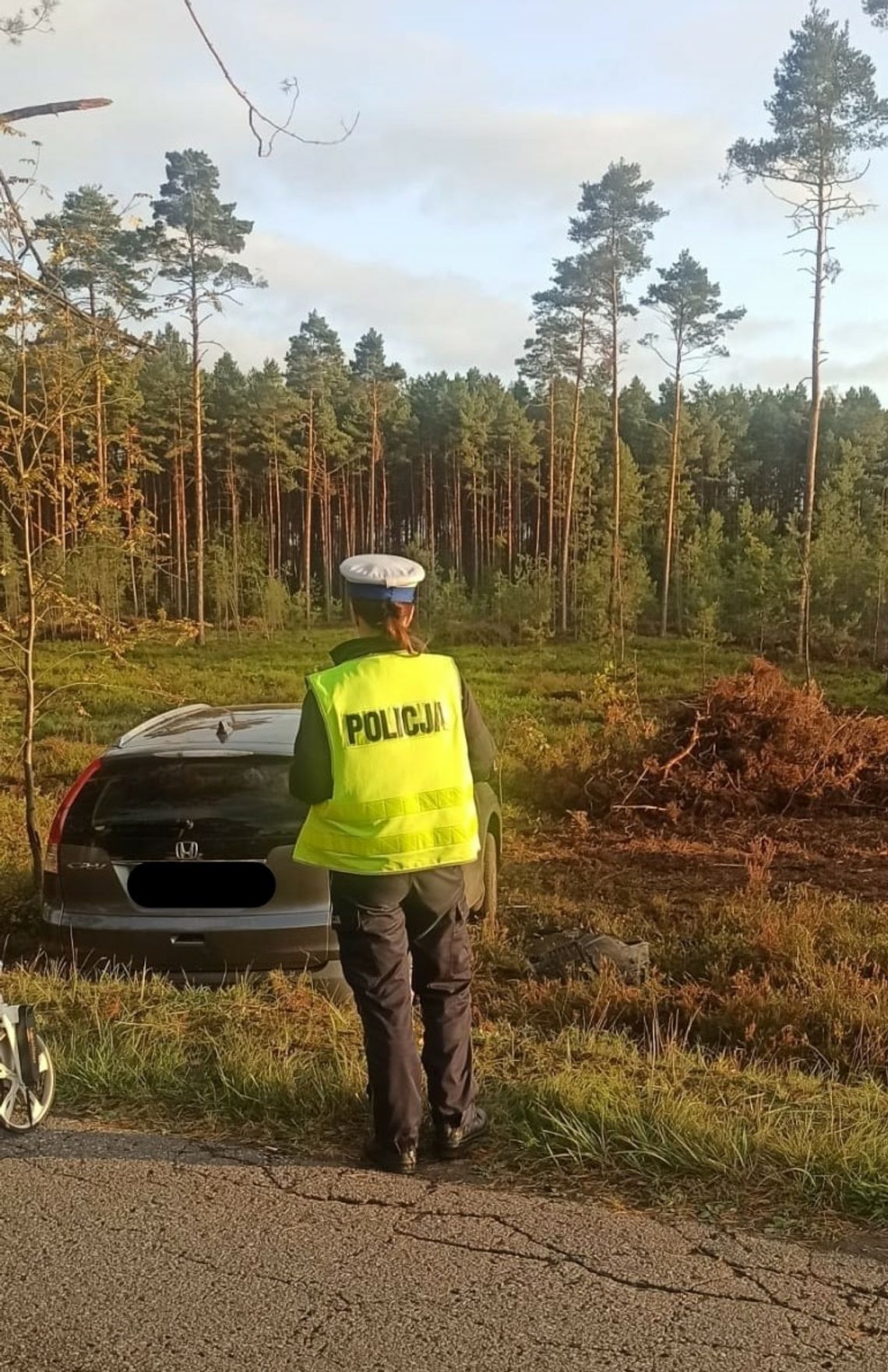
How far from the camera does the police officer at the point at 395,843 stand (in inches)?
136

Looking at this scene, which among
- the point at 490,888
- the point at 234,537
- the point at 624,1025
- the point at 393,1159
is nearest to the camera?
the point at 393,1159

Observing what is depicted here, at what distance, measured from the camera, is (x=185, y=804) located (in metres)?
5.39

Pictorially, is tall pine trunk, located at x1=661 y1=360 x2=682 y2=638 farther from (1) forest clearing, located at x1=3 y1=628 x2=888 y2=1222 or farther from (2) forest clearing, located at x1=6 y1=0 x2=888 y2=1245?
(1) forest clearing, located at x1=3 y1=628 x2=888 y2=1222

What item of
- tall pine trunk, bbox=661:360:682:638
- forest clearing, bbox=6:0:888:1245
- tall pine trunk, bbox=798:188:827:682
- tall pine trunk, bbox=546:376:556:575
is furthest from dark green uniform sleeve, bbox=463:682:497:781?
tall pine trunk, bbox=546:376:556:575

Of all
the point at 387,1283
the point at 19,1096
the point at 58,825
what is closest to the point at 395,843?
the point at 387,1283

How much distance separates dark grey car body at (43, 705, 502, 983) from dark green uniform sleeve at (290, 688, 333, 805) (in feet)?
5.56

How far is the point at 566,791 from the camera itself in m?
12.6

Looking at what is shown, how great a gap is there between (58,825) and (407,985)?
8.68 ft

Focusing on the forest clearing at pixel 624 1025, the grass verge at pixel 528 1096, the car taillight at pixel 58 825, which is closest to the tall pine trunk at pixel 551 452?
the forest clearing at pixel 624 1025

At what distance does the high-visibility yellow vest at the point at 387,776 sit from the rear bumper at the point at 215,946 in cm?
160

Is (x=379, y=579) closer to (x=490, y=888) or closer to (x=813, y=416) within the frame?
(x=490, y=888)

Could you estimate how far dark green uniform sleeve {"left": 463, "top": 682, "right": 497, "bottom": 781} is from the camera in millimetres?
3789

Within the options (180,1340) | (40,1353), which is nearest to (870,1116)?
(180,1340)

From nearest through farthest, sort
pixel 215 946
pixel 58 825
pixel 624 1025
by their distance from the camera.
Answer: pixel 215 946
pixel 58 825
pixel 624 1025
